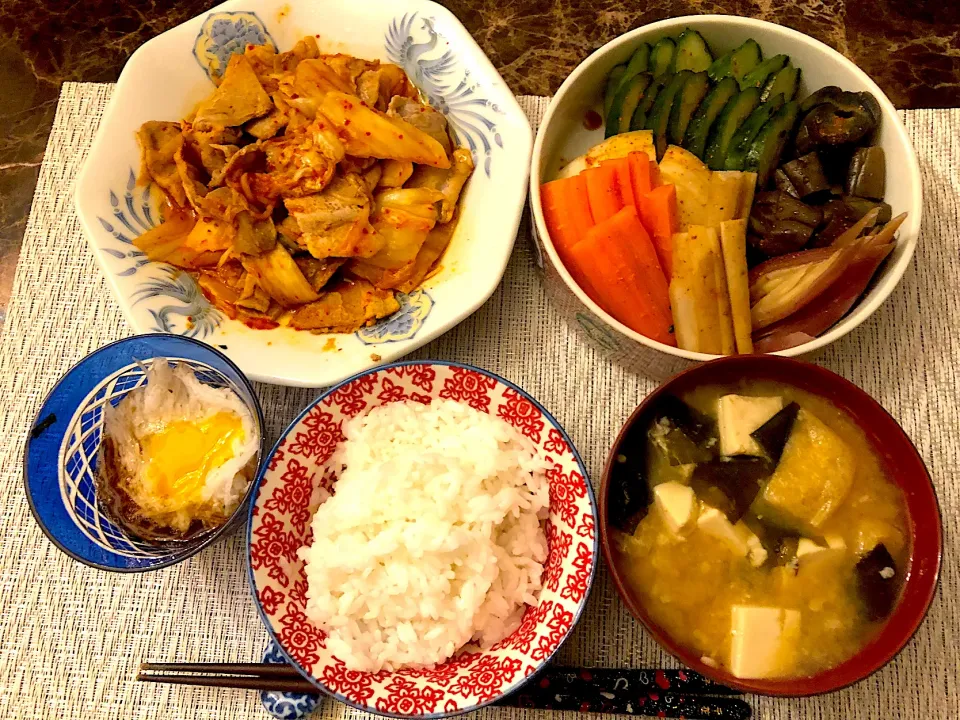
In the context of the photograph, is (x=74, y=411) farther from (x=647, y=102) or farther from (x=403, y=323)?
(x=647, y=102)

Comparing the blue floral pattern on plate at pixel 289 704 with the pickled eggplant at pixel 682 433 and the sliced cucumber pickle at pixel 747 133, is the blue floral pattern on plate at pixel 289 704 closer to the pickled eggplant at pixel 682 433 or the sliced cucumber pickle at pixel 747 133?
the pickled eggplant at pixel 682 433

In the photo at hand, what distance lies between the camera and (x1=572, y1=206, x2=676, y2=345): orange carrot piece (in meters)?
1.67

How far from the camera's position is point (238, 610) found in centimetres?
170

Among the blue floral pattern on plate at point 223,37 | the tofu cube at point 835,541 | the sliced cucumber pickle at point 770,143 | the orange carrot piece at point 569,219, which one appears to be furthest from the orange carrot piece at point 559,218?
the blue floral pattern on plate at point 223,37

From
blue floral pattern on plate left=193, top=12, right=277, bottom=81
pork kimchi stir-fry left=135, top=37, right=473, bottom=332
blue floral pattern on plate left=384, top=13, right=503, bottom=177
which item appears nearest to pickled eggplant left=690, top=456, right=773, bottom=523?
pork kimchi stir-fry left=135, top=37, right=473, bottom=332

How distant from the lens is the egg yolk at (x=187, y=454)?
1.56m

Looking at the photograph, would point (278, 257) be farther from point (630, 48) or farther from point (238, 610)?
point (630, 48)

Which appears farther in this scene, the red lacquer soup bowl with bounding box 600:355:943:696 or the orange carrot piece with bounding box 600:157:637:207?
the orange carrot piece with bounding box 600:157:637:207

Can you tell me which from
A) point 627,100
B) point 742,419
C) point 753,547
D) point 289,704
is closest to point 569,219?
point 627,100

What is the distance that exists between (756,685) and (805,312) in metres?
0.86

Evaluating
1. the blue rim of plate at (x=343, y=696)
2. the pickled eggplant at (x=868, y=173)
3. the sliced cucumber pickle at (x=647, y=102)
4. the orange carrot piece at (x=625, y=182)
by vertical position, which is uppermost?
the sliced cucumber pickle at (x=647, y=102)

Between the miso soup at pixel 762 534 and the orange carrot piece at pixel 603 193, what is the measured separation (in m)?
0.50

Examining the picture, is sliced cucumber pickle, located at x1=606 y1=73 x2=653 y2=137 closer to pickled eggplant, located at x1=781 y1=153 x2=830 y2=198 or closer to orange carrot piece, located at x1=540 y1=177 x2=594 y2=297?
orange carrot piece, located at x1=540 y1=177 x2=594 y2=297

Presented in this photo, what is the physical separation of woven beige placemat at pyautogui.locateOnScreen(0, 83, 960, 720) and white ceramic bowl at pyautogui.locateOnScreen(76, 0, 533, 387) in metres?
0.18
